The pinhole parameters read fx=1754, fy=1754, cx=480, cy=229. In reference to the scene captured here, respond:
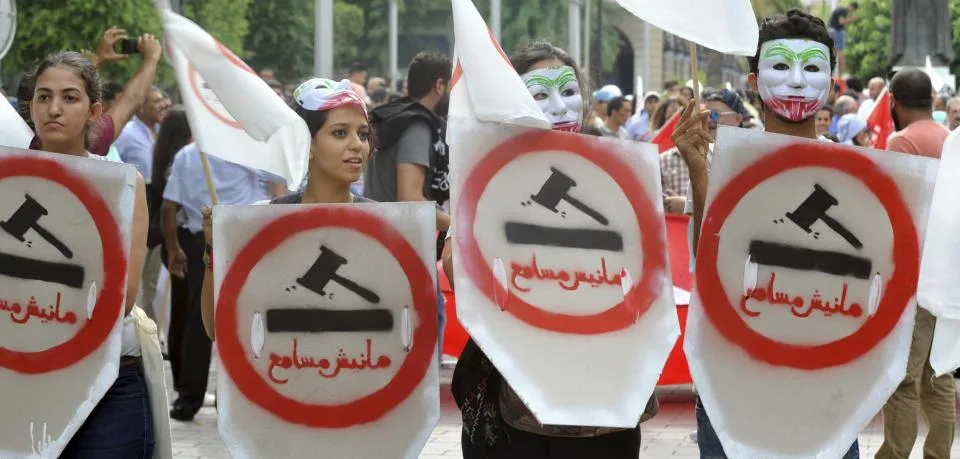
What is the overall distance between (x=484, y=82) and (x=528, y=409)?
0.80 m

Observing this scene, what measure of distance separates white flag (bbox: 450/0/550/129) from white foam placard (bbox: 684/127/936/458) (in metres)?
0.49

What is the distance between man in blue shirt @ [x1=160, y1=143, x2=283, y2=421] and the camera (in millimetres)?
8922

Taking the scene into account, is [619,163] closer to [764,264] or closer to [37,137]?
[764,264]

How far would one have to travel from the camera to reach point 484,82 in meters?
4.27

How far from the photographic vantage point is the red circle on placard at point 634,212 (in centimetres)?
421

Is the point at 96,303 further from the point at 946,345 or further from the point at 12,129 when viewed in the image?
the point at 946,345

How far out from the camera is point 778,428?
4.31 m

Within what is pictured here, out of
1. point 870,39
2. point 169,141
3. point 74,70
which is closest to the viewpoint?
point 74,70

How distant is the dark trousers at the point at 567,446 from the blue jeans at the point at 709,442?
179 millimetres

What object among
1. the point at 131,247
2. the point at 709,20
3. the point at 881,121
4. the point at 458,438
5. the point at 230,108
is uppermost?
the point at 709,20

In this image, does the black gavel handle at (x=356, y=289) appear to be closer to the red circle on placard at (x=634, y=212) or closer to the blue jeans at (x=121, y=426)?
the red circle on placard at (x=634, y=212)

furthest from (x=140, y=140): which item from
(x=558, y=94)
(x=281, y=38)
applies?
(x=281, y=38)

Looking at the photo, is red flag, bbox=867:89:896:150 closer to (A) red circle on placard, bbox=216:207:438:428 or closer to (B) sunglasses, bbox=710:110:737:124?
(B) sunglasses, bbox=710:110:737:124

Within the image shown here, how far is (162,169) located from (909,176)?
655 cm
